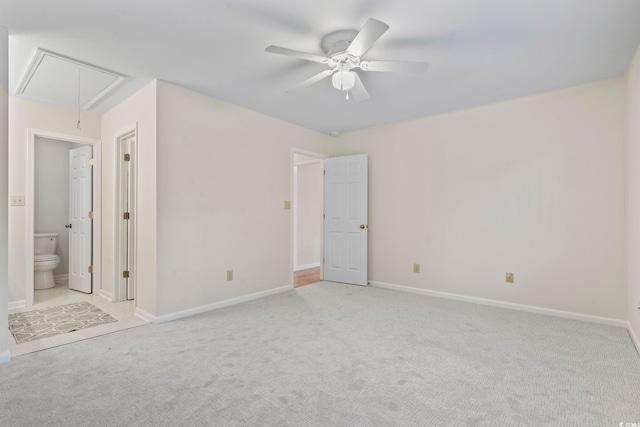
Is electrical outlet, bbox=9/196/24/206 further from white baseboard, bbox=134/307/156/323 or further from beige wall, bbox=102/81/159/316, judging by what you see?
white baseboard, bbox=134/307/156/323

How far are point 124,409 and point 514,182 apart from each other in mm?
4081

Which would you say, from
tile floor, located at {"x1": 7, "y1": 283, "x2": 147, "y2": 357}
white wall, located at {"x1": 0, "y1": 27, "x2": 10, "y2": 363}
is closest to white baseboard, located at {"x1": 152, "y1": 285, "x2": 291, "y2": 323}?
tile floor, located at {"x1": 7, "y1": 283, "x2": 147, "y2": 357}


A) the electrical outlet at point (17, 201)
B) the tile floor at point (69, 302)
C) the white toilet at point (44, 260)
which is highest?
the electrical outlet at point (17, 201)

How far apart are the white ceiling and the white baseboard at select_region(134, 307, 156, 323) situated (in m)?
2.34

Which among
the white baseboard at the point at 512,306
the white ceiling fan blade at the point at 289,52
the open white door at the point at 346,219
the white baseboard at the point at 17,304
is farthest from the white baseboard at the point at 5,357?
the white baseboard at the point at 512,306

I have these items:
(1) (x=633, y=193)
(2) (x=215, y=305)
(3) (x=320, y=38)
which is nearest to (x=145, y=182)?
(2) (x=215, y=305)

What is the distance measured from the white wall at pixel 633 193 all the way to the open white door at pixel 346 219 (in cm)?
287

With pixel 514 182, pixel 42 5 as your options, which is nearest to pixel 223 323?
pixel 42 5

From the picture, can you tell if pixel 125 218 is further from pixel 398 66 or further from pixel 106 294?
pixel 398 66

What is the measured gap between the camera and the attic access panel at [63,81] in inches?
112

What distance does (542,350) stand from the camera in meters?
2.59

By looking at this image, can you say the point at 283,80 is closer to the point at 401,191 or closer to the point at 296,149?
the point at 296,149

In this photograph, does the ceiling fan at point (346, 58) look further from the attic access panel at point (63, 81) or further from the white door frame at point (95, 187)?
the white door frame at point (95, 187)

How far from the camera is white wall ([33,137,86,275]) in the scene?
4.91m
